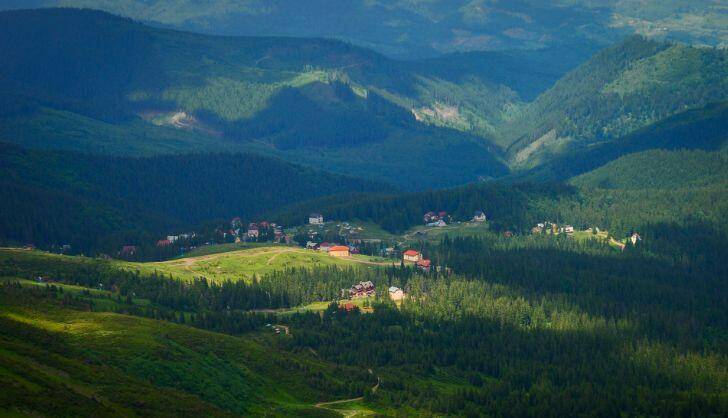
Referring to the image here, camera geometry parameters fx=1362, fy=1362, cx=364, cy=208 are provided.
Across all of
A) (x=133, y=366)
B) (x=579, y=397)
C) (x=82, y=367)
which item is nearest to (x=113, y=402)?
(x=82, y=367)

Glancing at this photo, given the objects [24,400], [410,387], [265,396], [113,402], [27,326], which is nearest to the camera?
[24,400]

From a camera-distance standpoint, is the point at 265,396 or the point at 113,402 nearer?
the point at 113,402

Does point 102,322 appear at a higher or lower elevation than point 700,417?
higher

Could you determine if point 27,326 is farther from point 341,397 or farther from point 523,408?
point 523,408

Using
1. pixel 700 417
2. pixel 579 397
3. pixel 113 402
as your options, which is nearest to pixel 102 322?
pixel 113 402

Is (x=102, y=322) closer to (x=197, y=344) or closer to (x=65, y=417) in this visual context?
(x=197, y=344)

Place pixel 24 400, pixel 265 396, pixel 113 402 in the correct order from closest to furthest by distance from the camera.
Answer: pixel 24 400 < pixel 113 402 < pixel 265 396
